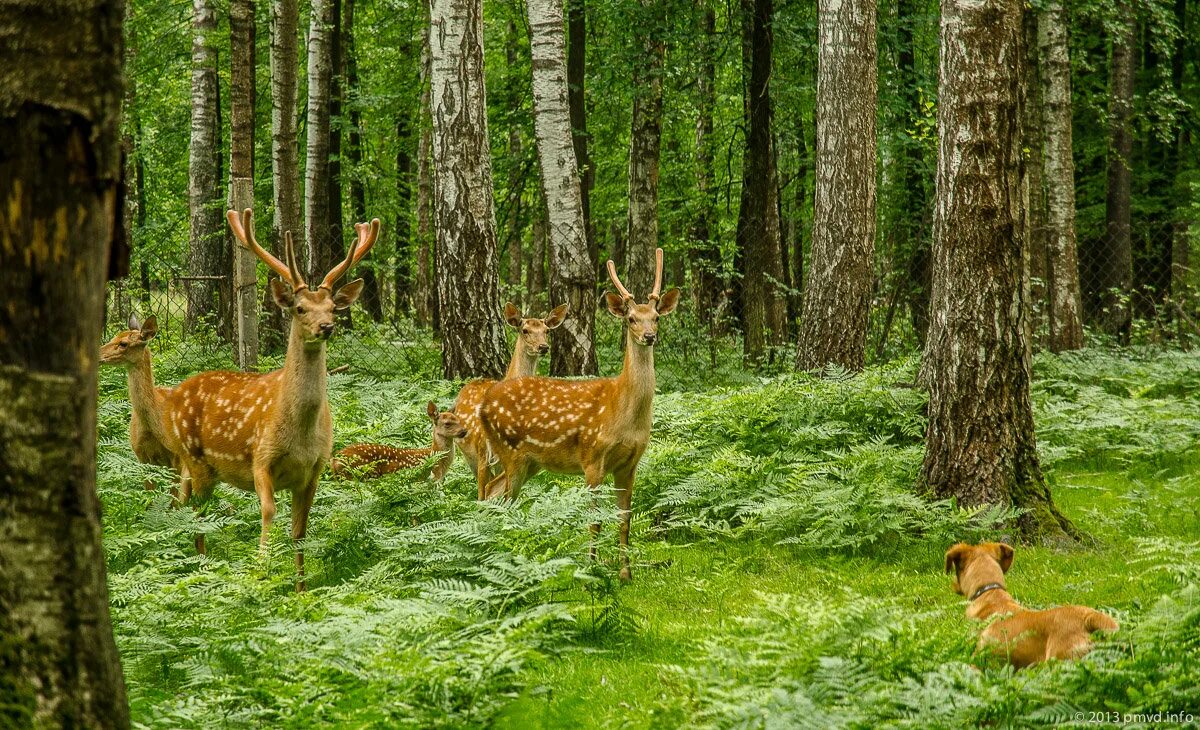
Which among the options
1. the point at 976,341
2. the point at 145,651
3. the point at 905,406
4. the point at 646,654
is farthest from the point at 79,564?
the point at 905,406

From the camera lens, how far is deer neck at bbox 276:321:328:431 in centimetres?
763

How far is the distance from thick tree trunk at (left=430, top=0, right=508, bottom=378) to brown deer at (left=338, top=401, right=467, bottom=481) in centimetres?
245

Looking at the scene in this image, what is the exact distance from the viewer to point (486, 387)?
1002 cm

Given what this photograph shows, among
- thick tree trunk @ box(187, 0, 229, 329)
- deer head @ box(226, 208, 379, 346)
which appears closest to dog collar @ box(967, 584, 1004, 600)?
deer head @ box(226, 208, 379, 346)

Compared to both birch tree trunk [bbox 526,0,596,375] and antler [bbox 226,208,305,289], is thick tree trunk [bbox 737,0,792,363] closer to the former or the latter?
birch tree trunk [bbox 526,0,596,375]

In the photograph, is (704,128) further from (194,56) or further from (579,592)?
(579,592)

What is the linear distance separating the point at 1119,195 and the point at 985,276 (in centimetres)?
1505

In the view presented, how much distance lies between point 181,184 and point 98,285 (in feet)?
110

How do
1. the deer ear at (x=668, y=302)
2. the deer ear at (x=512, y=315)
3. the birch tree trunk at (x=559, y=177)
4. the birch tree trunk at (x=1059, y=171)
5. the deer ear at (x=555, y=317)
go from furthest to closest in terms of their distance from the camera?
the birch tree trunk at (x=1059, y=171)
the birch tree trunk at (x=559, y=177)
the deer ear at (x=512, y=315)
the deer ear at (x=555, y=317)
the deer ear at (x=668, y=302)

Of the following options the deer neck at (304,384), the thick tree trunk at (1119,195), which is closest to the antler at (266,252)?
the deer neck at (304,384)

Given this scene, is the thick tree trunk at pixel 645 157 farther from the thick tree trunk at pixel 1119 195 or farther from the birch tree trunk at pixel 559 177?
the thick tree trunk at pixel 1119 195

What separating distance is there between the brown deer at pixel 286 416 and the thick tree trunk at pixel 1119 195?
1522 centimetres

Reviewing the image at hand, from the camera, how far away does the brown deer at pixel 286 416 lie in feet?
24.9

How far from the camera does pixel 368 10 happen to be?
2986 cm
